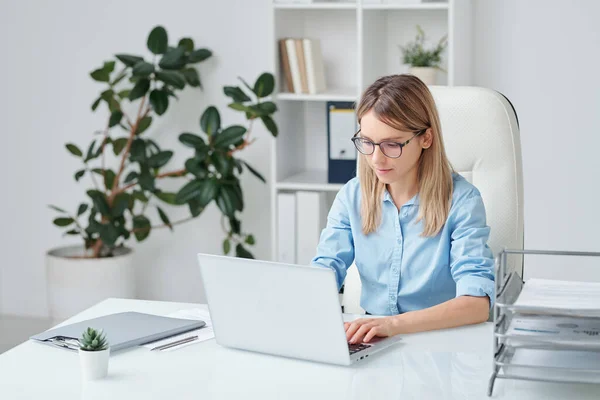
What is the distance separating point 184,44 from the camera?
366cm

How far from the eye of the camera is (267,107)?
3307mm

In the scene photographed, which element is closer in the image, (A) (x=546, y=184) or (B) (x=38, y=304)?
(A) (x=546, y=184)

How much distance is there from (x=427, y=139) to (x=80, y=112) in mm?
2455

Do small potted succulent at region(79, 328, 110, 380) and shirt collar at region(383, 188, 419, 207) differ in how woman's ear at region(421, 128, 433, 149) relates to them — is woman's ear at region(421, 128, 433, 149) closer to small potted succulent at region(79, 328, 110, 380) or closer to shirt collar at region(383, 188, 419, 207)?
shirt collar at region(383, 188, 419, 207)

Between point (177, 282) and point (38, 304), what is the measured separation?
2.45ft

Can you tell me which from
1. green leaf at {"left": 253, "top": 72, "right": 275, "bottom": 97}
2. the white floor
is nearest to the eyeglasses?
green leaf at {"left": 253, "top": 72, "right": 275, "bottom": 97}

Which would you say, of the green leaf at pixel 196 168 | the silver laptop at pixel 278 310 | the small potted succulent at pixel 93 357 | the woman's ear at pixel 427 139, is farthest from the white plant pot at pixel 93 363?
the green leaf at pixel 196 168

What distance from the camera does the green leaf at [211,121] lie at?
11.3 feet

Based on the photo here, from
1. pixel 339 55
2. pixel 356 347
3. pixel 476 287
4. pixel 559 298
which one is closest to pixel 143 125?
pixel 339 55

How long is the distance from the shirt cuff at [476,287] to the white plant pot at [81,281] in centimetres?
216

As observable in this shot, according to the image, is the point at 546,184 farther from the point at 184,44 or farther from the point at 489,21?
the point at 184,44

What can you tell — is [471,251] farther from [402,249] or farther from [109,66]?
[109,66]

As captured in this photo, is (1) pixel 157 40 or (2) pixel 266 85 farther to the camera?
(1) pixel 157 40

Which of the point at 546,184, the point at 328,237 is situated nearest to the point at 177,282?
the point at 546,184
